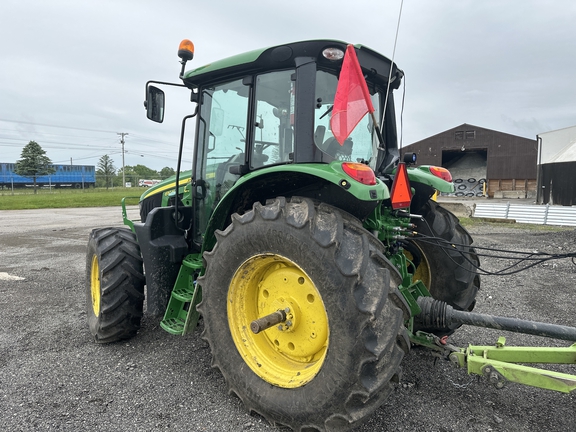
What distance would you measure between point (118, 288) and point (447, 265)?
2.81m

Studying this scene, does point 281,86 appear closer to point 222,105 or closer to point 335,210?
point 222,105

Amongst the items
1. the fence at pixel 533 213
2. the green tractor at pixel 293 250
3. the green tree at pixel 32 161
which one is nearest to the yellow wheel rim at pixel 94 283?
the green tractor at pixel 293 250

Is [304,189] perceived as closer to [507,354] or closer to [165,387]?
[507,354]

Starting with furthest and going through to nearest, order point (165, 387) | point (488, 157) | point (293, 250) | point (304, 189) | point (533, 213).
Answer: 1. point (488, 157)
2. point (533, 213)
3. point (165, 387)
4. point (304, 189)
5. point (293, 250)

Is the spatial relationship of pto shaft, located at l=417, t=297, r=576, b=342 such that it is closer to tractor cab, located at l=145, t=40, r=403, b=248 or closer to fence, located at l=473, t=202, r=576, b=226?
tractor cab, located at l=145, t=40, r=403, b=248

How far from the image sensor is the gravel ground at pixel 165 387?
2.40 meters

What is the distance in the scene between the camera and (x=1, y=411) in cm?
252

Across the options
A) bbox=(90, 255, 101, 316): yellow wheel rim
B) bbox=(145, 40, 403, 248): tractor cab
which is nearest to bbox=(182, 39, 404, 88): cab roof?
bbox=(145, 40, 403, 248): tractor cab

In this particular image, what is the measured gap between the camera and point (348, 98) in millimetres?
2383

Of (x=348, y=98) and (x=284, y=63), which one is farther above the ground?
(x=284, y=63)

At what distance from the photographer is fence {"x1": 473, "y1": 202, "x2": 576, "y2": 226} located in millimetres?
11945

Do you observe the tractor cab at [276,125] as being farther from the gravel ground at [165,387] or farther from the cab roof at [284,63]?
the gravel ground at [165,387]

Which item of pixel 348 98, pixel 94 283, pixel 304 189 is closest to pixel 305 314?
pixel 304 189

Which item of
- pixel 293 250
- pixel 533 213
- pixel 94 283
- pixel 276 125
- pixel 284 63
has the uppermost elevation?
pixel 284 63
